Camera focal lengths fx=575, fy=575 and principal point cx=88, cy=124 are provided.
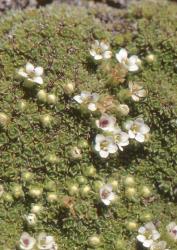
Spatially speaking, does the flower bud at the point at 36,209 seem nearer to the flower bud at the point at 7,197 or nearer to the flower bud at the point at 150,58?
the flower bud at the point at 7,197

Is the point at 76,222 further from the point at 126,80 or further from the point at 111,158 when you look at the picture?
the point at 126,80

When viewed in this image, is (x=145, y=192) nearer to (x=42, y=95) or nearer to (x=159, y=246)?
Answer: (x=159, y=246)

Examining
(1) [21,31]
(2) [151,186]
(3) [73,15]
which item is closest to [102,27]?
(3) [73,15]

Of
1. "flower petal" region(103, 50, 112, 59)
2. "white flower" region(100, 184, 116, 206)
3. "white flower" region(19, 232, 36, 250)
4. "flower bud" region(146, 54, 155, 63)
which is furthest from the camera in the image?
"flower bud" region(146, 54, 155, 63)

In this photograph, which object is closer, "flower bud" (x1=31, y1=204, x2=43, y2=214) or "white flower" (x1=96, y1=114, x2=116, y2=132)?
"flower bud" (x1=31, y1=204, x2=43, y2=214)

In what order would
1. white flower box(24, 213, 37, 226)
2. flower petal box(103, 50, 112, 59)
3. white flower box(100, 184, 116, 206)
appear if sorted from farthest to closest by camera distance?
flower petal box(103, 50, 112, 59)
white flower box(100, 184, 116, 206)
white flower box(24, 213, 37, 226)

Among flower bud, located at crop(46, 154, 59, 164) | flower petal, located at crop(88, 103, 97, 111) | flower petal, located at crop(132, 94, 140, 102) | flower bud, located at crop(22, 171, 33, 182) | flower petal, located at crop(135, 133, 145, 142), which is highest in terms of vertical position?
flower petal, located at crop(132, 94, 140, 102)

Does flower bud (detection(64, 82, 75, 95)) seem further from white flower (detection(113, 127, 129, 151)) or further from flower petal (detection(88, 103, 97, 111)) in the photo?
white flower (detection(113, 127, 129, 151))

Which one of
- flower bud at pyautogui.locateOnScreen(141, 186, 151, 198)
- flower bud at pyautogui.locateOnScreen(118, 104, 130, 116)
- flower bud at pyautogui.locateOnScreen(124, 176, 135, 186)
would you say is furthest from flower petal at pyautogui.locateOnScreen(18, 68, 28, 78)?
flower bud at pyautogui.locateOnScreen(141, 186, 151, 198)
